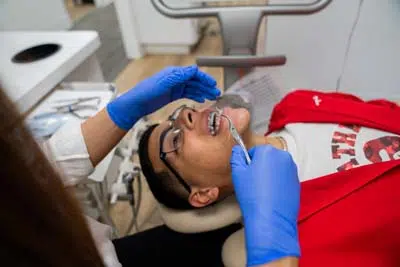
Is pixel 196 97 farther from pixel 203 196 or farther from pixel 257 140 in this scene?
pixel 203 196

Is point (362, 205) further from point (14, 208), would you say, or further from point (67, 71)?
point (67, 71)

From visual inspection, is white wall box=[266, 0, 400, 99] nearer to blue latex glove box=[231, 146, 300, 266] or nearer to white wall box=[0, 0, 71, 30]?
blue latex glove box=[231, 146, 300, 266]

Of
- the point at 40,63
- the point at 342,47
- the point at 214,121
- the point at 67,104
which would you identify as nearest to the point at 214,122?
the point at 214,121

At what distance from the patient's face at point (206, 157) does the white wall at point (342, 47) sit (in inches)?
46.7

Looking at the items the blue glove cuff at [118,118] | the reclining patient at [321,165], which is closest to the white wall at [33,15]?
the blue glove cuff at [118,118]

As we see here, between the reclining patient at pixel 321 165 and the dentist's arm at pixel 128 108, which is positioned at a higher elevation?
the dentist's arm at pixel 128 108

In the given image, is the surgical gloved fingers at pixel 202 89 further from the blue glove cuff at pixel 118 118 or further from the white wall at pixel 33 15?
the white wall at pixel 33 15

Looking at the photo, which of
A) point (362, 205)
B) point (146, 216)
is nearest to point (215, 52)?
point (146, 216)

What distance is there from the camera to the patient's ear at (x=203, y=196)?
1064mm

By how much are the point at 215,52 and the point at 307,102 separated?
7.76ft

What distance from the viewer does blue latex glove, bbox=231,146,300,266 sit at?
2.35 feet

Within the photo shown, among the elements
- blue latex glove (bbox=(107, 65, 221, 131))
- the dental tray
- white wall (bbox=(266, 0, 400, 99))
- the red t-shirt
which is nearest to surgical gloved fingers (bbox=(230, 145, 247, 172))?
the red t-shirt

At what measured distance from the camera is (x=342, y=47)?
2.04 metres

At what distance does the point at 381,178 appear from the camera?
3.14ft
